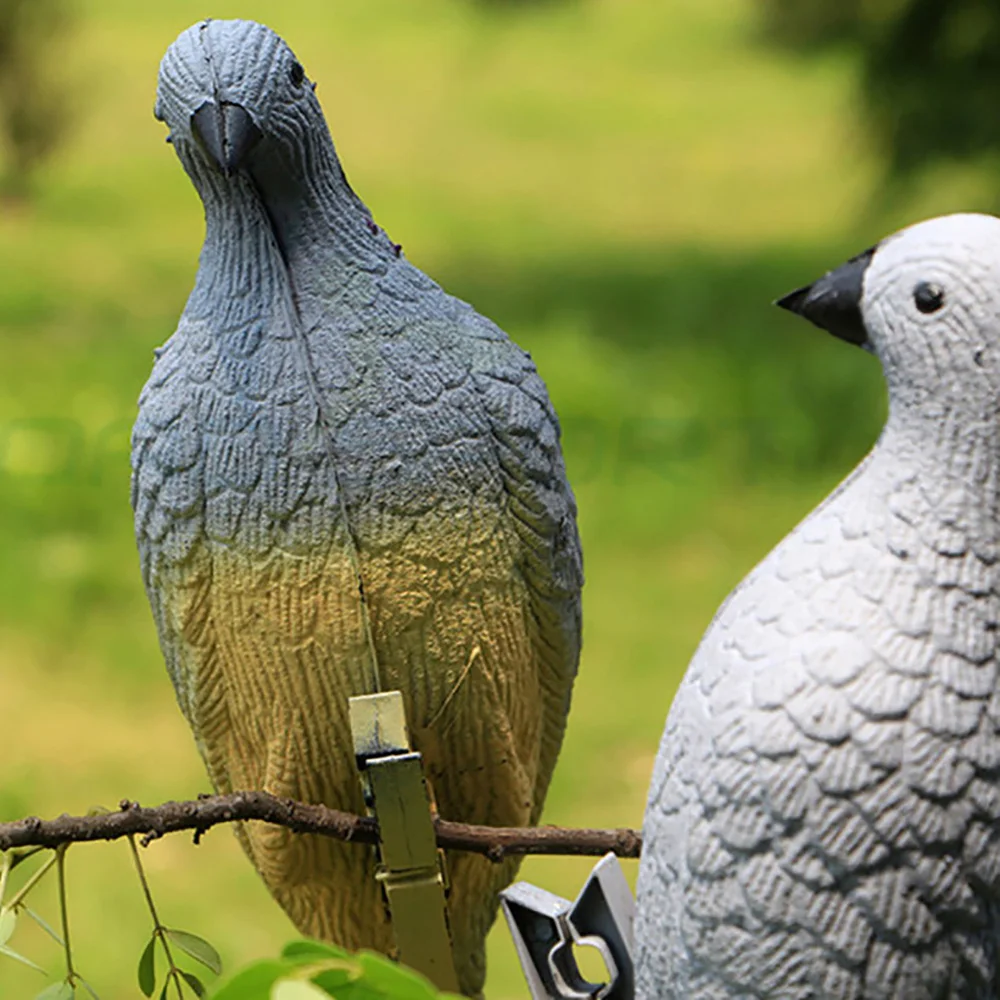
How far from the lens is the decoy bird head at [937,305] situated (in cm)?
62

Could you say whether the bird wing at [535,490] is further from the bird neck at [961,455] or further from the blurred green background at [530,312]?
the blurred green background at [530,312]

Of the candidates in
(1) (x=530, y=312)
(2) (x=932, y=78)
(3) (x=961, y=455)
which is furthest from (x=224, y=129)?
(1) (x=530, y=312)

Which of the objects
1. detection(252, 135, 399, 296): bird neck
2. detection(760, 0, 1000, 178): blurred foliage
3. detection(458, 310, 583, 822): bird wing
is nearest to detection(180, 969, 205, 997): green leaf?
detection(458, 310, 583, 822): bird wing

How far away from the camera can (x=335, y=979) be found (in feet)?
1.89

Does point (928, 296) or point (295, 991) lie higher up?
point (928, 296)

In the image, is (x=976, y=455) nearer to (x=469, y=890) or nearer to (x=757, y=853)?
(x=757, y=853)

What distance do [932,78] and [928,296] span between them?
246cm

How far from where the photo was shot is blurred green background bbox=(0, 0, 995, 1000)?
2.18m

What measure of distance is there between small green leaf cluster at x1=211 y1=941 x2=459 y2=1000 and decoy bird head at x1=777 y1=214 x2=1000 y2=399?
0.97 ft

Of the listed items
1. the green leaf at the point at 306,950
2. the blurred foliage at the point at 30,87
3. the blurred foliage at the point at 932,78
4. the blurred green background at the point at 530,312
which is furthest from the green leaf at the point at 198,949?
the blurred foliage at the point at 30,87

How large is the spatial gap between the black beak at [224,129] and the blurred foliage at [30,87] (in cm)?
280

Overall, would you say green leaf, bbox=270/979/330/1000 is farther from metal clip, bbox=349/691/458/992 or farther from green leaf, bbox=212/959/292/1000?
metal clip, bbox=349/691/458/992

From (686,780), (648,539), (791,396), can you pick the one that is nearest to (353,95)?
(791,396)

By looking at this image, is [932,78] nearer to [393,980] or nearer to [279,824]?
[279,824]
